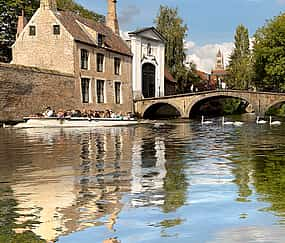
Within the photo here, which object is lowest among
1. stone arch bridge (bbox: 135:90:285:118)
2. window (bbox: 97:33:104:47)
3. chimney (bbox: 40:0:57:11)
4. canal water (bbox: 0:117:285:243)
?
A: canal water (bbox: 0:117:285:243)

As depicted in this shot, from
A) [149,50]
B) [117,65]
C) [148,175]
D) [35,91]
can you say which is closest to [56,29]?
[35,91]

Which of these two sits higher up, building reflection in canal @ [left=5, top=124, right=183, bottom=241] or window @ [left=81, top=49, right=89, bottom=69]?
window @ [left=81, top=49, right=89, bottom=69]

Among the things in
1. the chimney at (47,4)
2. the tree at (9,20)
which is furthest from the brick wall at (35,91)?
the tree at (9,20)

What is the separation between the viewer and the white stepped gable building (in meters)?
61.9

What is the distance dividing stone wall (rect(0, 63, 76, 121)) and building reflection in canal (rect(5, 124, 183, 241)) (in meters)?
18.9

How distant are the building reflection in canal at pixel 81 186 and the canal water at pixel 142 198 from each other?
2 cm

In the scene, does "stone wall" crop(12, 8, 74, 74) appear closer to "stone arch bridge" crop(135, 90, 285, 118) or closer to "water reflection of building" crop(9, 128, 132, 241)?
"stone arch bridge" crop(135, 90, 285, 118)

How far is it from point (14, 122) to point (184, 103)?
26576 millimetres

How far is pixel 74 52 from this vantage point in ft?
154

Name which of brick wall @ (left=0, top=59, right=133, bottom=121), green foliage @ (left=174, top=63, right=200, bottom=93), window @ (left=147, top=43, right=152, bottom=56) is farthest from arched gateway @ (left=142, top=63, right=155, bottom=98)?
brick wall @ (left=0, top=59, right=133, bottom=121)

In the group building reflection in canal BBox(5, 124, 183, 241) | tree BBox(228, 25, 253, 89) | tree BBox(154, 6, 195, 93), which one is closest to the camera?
building reflection in canal BBox(5, 124, 183, 241)

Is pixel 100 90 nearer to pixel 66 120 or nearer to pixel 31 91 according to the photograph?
pixel 31 91

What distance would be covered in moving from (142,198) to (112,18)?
52249 millimetres

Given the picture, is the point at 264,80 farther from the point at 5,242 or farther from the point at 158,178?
the point at 5,242
